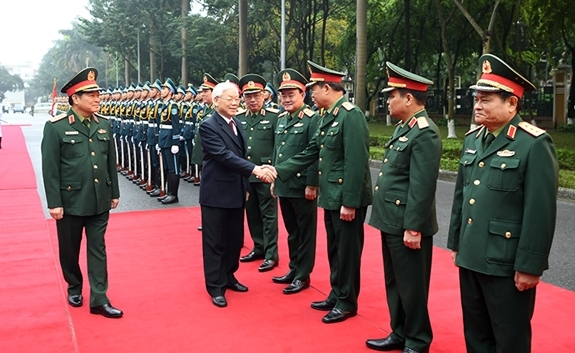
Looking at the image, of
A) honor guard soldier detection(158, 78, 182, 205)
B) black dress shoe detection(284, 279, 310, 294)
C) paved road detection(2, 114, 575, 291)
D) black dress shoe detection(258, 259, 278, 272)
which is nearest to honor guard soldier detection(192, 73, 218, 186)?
honor guard soldier detection(158, 78, 182, 205)

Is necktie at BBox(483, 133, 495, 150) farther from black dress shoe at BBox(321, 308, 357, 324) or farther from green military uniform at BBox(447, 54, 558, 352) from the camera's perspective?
black dress shoe at BBox(321, 308, 357, 324)

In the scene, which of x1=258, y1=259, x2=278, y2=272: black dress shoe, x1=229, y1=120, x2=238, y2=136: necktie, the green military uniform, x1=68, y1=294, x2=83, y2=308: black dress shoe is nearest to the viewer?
the green military uniform

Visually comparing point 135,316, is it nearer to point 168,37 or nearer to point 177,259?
point 177,259

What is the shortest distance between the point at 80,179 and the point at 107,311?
3.14 feet

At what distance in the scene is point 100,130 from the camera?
181 inches

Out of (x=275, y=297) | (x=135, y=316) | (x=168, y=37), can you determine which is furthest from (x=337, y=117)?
(x=168, y=37)

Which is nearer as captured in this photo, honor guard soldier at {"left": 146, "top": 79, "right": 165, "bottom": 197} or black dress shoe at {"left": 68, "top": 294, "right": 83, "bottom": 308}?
black dress shoe at {"left": 68, "top": 294, "right": 83, "bottom": 308}

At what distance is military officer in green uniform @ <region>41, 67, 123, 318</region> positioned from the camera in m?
4.36

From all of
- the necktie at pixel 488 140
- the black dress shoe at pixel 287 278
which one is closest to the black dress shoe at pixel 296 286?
the black dress shoe at pixel 287 278

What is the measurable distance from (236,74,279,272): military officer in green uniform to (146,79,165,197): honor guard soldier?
393 centimetres

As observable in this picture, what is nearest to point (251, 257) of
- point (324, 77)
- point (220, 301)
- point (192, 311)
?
point (220, 301)

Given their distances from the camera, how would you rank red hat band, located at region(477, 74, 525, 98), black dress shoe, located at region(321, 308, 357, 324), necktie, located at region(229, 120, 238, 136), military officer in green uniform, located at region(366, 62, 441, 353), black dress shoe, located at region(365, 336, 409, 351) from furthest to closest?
1. necktie, located at region(229, 120, 238, 136)
2. black dress shoe, located at region(321, 308, 357, 324)
3. black dress shoe, located at region(365, 336, 409, 351)
4. military officer in green uniform, located at region(366, 62, 441, 353)
5. red hat band, located at region(477, 74, 525, 98)

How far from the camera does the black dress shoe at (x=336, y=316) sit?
13.9 feet

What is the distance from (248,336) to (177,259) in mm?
2206
